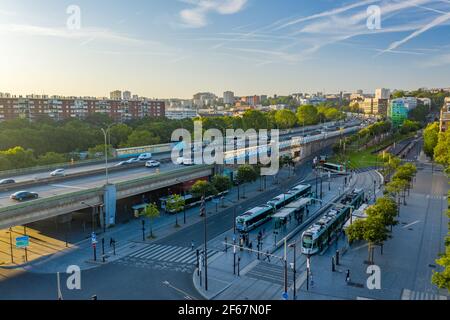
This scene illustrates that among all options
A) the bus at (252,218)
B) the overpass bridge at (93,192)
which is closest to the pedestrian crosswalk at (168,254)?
the bus at (252,218)

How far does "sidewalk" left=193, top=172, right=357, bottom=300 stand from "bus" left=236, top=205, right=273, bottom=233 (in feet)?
1.88

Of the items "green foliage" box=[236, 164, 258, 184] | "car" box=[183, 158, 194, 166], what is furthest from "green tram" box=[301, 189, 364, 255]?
"car" box=[183, 158, 194, 166]

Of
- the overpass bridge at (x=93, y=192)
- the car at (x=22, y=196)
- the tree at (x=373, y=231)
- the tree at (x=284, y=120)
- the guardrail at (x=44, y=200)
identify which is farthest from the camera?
the tree at (x=284, y=120)

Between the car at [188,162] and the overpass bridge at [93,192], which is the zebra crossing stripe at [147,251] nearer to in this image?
the overpass bridge at [93,192]

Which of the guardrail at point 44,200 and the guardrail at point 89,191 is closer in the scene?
the guardrail at point 44,200

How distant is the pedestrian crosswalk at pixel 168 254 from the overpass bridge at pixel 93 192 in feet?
24.4

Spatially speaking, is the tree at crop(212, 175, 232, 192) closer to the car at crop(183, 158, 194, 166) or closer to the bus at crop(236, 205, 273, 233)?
the car at crop(183, 158, 194, 166)

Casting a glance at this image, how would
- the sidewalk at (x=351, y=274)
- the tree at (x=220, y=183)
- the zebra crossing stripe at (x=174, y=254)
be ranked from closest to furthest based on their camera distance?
the sidewalk at (x=351, y=274) < the zebra crossing stripe at (x=174, y=254) < the tree at (x=220, y=183)

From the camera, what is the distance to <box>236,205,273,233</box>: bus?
32.4m

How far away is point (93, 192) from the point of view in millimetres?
33625

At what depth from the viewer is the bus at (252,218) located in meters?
32.4

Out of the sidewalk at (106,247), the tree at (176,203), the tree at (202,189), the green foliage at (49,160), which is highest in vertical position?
the green foliage at (49,160)
